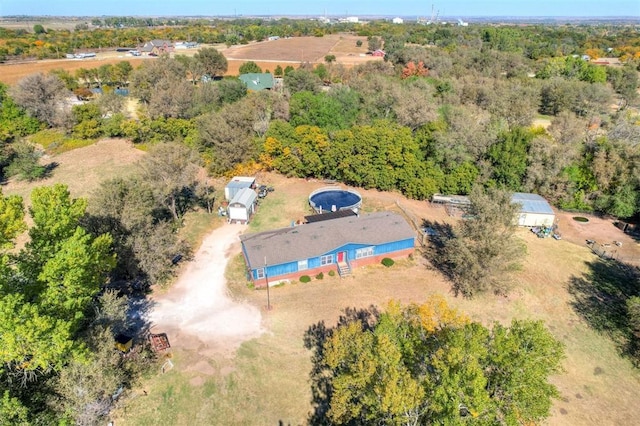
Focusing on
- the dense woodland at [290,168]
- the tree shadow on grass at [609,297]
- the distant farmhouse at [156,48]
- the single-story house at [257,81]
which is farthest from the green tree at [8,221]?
the distant farmhouse at [156,48]

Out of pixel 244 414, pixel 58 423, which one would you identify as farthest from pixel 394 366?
pixel 58 423

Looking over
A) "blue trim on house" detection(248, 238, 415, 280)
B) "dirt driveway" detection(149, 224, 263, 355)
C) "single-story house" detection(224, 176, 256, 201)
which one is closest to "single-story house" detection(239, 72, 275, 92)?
"single-story house" detection(224, 176, 256, 201)

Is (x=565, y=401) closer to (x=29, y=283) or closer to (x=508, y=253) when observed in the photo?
(x=508, y=253)

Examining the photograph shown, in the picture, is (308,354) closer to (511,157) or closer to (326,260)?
(326,260)

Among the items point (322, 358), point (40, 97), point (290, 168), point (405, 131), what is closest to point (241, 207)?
point (290, 168)

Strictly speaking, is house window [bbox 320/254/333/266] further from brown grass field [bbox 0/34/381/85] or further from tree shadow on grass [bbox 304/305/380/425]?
brown grass field [bbox 0/34/381/85]

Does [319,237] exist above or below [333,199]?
above

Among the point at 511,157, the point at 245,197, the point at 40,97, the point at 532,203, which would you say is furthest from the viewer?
the point at 40,97
